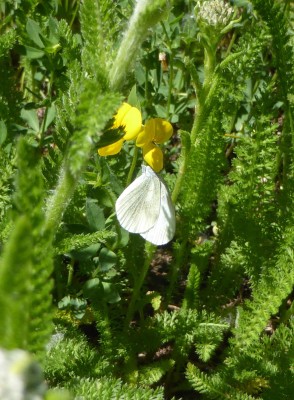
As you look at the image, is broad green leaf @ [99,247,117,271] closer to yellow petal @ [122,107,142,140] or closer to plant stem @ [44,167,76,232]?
yellow petal @ [122,107,142,140]

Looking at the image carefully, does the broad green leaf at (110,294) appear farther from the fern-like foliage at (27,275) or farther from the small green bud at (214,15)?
the fern-like foliage at (27,275)

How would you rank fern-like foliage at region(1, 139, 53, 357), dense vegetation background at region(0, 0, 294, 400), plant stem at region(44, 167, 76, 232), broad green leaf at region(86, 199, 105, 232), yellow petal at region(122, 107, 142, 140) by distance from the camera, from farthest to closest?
broad green leaf at region(86, 199, 105, 232) < yellow petal at region(122, 107, 142, 140) < dense vegetation background at region(0, 0, 294, 400) < plant stem at region(44, 167, 76, 232) < fern-like foliage at region(1, 139, 53, 357)

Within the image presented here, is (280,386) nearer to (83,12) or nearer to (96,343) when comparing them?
(96,343)

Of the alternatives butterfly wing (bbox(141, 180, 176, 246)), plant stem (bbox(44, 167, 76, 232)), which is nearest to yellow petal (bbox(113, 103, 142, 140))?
butterfly wing (bbox(141, 180, 176, 246))

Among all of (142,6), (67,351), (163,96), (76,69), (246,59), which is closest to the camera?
(142,6)

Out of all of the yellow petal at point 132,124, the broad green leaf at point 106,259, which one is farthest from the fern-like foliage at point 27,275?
the broad green leaf at point 106,259

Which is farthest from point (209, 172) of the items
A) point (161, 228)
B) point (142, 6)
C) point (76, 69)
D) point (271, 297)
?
point (142, 6)
